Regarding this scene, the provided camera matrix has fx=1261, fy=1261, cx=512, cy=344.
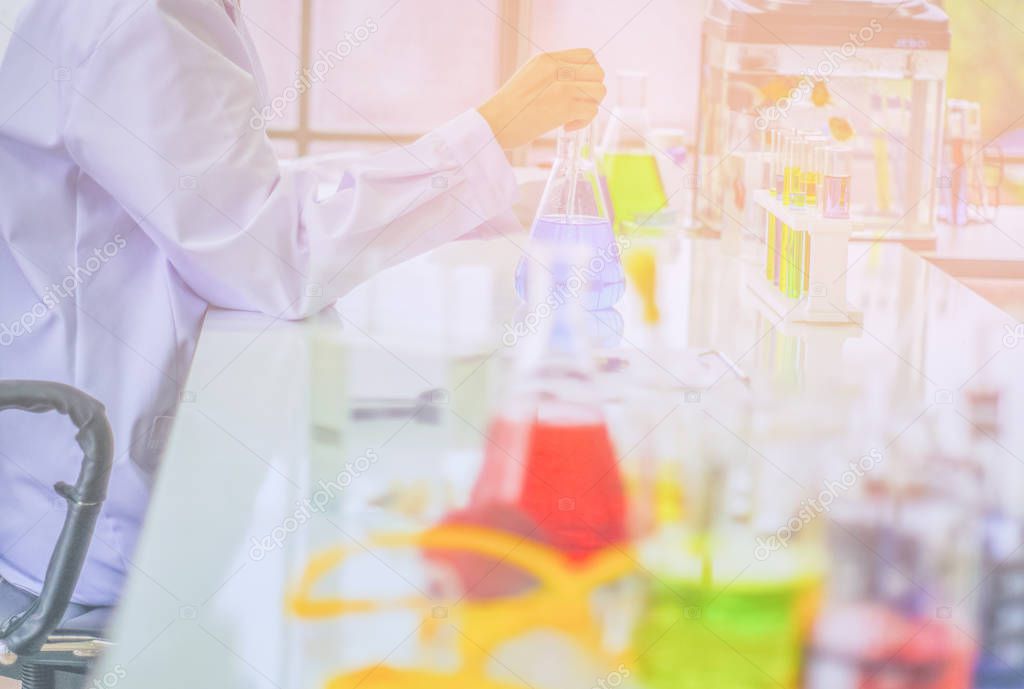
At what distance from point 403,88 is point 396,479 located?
2.69 m

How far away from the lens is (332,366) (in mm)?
1011

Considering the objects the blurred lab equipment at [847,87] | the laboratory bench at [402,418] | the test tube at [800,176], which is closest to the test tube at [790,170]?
the test tube at [800,176]

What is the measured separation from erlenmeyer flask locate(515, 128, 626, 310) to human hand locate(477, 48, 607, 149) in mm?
57

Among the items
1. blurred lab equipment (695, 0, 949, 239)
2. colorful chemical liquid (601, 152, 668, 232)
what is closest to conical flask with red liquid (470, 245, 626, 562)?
colorful chemical liquid (601, 152, 668, 232)

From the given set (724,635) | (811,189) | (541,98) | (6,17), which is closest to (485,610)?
(724,635)

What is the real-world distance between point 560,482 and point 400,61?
270 centimetres

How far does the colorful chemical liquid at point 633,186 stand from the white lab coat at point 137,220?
51 centimetres

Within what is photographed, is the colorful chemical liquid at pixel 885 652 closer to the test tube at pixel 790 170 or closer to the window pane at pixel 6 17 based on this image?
the test tube at pixel 790 170

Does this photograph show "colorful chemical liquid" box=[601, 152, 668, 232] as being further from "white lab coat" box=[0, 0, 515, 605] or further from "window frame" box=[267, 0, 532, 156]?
"window frame" box=[267, 0, 532, 156]

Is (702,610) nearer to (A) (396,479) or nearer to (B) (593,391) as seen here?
(A) (396,479)

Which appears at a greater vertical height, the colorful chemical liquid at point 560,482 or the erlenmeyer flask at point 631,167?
the erlenmeyer flask at point 631,167

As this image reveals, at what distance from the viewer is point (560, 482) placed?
2.43 ft

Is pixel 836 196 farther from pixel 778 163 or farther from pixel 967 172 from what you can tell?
pixel 967 172

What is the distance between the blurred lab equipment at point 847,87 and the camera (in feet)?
6.13
